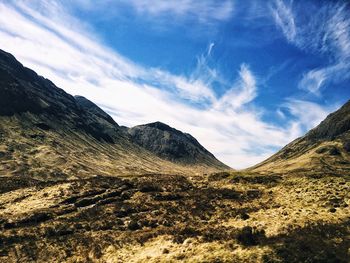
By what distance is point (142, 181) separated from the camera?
2532 inches

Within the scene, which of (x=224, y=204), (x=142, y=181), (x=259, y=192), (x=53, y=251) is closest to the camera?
(x=53, y=251)

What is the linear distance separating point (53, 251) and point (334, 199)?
1319 inches

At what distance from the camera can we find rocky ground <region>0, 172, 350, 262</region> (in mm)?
31297

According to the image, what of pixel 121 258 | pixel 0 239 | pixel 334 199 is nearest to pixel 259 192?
pixel 334 199

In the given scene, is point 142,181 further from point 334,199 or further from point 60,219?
point 334,199

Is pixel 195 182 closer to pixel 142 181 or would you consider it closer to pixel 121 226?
pixel 142 181

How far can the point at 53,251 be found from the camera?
35.9m

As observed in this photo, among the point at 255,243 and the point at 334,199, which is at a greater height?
the point at 334,199

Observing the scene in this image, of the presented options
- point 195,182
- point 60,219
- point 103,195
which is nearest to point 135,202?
point 103,195

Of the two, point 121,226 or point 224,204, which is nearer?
point 121,226

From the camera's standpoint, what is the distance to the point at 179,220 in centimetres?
4403

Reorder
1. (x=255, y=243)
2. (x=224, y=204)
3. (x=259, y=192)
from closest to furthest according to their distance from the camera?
(x=255, y=243), (x=224, y=204), (x=259, y=192)

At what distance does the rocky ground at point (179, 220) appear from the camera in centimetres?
3130

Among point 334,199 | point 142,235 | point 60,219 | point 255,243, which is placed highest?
point 334,199
